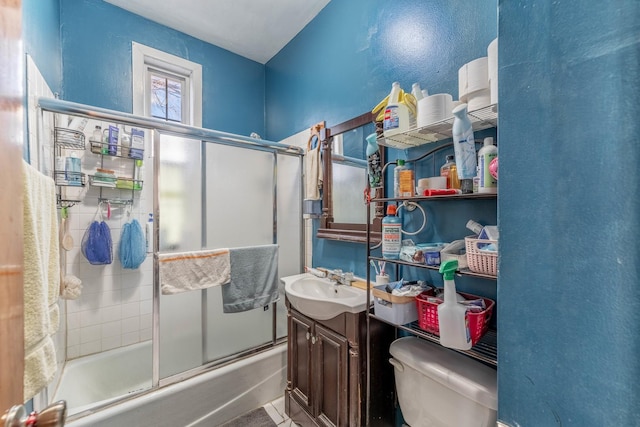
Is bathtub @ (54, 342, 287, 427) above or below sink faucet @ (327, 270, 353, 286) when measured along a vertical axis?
below

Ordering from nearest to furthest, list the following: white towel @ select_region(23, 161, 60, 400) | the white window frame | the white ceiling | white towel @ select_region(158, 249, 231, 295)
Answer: white towel @ select_region(23, 161, 60, 400)
white towel @ select_region(158, 249, 231, 295)
the white ceiling
the white window frame

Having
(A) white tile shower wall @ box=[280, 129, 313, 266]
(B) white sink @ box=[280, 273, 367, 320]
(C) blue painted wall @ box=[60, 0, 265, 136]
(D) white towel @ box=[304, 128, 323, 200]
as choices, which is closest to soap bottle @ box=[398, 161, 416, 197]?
(B) white sink @ box=[280, 273, 367, 320]

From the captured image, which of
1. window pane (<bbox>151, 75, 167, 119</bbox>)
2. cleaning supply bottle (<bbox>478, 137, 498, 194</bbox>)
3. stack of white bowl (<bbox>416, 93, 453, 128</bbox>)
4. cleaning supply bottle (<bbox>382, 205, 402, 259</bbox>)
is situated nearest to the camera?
cleaning supply bottle (<bbox>478, 137, 498, 194</bbox>)

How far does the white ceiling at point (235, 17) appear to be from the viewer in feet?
6.46

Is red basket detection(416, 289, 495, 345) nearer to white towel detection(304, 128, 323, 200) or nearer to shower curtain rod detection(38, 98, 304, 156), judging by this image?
white towel detection(304, 128, 323, 200)

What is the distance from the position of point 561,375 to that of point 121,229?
254cm

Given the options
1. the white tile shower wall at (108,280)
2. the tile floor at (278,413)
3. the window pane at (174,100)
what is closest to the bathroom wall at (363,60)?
the window pane at (174,100)

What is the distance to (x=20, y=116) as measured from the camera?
557 mm

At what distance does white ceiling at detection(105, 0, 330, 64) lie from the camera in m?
1.97

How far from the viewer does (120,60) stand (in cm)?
202

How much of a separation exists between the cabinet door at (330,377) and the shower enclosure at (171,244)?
28.1 inches

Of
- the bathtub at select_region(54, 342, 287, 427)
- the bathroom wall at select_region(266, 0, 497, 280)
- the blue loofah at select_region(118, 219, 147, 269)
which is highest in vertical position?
the bathroom wall at select_region(266, 0, 497, 280)

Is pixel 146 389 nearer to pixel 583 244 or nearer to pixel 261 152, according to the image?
pixel 261 152

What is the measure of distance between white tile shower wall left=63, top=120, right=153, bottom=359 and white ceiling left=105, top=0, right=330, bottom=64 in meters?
0.92
